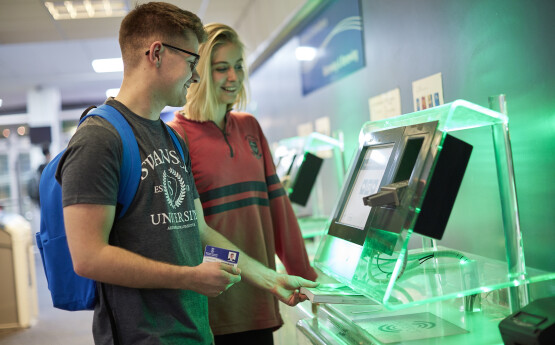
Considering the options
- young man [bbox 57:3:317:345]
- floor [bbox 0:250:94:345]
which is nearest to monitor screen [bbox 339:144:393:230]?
young man [bbox 57:3:317:345]

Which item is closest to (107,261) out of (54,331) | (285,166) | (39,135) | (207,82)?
(207,82)

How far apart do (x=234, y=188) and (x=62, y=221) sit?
26.2 inches

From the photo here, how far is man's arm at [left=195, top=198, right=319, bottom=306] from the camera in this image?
4.98ft

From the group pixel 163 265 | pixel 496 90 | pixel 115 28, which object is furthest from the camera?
pixel 115 28

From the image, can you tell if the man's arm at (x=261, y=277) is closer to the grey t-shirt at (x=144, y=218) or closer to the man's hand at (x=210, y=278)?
the grey t-shirt at (x=144, y=218)

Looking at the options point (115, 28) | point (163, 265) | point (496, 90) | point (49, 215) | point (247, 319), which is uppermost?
point (115, 28)

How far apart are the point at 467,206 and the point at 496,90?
448 mm

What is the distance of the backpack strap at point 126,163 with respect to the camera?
1.16 meters

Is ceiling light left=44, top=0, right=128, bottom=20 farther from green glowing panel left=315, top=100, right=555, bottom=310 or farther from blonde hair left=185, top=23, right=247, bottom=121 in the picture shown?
green glowing panel left=315, top=100, right=555, bottom=310

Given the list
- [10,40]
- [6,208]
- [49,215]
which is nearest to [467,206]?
[49,215]

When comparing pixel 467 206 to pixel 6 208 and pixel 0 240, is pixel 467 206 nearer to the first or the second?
pixel 0 240

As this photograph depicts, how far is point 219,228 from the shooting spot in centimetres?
174

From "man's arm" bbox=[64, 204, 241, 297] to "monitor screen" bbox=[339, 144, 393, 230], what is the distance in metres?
0.44

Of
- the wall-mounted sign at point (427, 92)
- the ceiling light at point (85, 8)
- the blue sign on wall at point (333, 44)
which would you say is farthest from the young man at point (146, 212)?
the ceiling light at point (85, 8)
